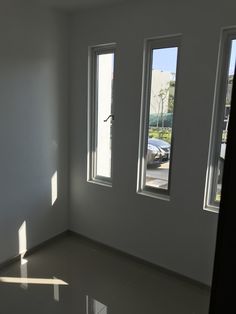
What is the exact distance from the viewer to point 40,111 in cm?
267

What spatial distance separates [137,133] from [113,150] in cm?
34

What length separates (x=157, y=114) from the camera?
98.8 inches

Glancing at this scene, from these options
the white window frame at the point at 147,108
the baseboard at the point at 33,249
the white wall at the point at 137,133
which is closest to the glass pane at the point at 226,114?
the white wall at the point at 137,133

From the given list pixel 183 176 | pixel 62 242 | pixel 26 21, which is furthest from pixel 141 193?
pixel 26 21

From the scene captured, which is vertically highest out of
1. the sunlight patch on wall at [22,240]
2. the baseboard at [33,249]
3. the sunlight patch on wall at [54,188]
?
the sunlight patch on wall at [54,188]

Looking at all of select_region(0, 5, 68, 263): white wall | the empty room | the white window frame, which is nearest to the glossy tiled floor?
the empty room

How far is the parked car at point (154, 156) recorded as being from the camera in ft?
8.43

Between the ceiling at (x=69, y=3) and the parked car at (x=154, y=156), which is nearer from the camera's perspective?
the ceiling at (x=69, y=3)

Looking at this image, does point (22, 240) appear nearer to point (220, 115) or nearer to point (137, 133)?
point (137, 133)

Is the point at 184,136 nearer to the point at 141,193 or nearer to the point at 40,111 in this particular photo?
the point at 141,193

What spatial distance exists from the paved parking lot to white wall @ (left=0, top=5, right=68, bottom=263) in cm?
102

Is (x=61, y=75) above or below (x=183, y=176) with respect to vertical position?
above

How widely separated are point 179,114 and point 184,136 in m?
0.19

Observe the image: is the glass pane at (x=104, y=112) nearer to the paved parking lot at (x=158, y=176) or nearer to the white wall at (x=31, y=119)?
the white wall at (x=31, y=119)
